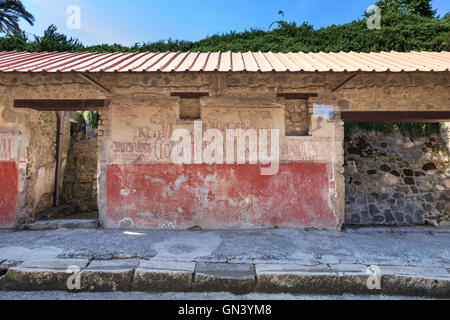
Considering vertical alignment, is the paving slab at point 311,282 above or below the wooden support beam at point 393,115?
below

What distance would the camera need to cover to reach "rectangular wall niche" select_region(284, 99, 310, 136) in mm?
4797

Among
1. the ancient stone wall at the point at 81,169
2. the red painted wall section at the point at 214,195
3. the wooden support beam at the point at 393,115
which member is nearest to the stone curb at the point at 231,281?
the red painted wall section at the point at 214,195

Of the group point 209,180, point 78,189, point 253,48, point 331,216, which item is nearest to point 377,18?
point 253,48

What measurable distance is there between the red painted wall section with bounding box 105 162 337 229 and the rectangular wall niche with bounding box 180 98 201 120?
1004 mm

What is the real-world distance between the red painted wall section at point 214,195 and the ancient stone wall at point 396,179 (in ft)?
9.19

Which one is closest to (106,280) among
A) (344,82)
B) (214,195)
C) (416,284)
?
(214,195)

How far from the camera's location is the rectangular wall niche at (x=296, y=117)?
4797 millimetres

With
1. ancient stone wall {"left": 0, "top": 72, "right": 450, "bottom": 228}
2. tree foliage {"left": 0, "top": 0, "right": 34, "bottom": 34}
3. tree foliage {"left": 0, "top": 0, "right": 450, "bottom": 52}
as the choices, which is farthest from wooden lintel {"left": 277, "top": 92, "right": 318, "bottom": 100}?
tree foliage {"left": 0, "top": 0, "right": 34, "bottom": 34}

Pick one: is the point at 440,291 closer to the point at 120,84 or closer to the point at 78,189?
the point at 120,84

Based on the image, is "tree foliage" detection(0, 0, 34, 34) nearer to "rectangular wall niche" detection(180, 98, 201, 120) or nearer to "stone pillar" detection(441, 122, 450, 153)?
"rectangular wall niche" detection(180, 98, 201, 120)

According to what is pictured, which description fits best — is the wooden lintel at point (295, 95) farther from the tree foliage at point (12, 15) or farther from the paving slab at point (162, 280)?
the tree foliage at point (12, 15)

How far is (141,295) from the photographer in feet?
9.11

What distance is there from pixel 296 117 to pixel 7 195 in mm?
5840

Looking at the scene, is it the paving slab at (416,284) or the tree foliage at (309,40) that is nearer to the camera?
the paving slab at (416,284)
